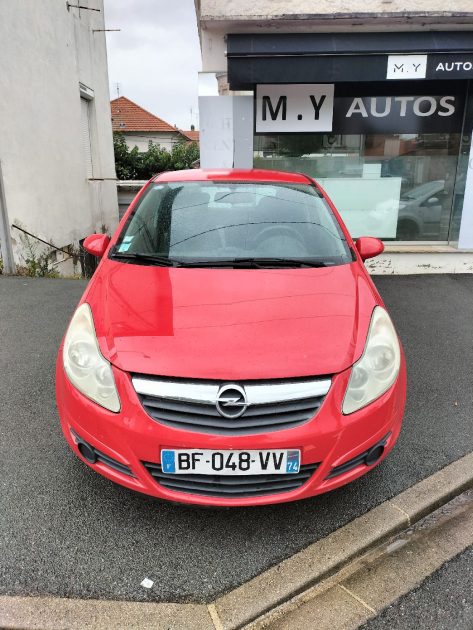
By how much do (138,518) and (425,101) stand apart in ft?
22.5

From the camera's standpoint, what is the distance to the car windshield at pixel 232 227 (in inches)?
115

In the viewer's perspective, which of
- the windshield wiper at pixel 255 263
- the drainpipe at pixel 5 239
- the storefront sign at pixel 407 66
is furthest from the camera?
the drainpipe at pixel 5 239

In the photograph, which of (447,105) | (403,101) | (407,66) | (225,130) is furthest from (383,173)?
(225,130)

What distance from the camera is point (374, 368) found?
2.20m

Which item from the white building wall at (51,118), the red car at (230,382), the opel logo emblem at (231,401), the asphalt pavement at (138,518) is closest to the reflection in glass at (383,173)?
the white building wall at (51,118)

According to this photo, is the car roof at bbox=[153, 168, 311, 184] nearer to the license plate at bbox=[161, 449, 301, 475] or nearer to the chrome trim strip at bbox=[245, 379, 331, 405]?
the chrome trim strip at bbox=[245, 379, 331, 405]

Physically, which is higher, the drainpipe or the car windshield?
the car windshield

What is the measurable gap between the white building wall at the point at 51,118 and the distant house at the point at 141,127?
25.4 metres

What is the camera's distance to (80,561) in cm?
209

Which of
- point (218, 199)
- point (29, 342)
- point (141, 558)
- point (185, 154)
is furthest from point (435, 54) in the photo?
point (185, 154)

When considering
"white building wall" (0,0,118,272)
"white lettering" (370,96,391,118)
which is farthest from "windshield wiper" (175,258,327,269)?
"white building wall" (0,0,118,272)

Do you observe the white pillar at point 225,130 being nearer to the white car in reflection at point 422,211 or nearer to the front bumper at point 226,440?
the white car in reflection at point 422,211

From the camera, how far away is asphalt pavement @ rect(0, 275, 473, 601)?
2.03m

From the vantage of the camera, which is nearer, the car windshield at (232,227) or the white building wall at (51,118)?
the car windshield at (232,227)
